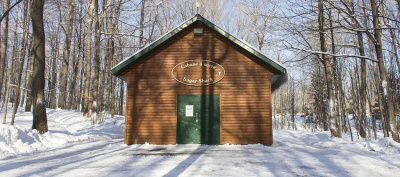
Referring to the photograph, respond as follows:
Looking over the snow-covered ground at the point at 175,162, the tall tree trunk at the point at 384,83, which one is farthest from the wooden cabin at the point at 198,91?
the tall tree trunk at the point at 384,83

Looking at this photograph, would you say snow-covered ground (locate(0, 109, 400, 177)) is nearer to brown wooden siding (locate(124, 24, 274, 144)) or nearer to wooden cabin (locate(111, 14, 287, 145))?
brown wooden siding (locate(124, 24, 274, 144))

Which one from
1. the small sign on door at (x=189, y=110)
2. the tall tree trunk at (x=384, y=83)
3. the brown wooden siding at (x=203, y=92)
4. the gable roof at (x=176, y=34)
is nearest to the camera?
the tall tree trunk at (x=384, y=83)

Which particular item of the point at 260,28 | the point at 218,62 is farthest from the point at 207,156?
the point at 260,28

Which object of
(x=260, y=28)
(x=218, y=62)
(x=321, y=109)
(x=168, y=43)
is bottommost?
(x=321, y=109)

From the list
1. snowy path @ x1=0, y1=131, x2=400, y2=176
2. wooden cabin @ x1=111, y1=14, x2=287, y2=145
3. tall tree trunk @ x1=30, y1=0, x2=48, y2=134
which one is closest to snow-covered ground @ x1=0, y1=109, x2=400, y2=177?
snowy path @ x1=0, y1=131, x2=400, y2=176

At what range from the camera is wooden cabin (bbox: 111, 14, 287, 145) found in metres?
11.3

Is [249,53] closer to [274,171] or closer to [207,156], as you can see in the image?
[207,156]

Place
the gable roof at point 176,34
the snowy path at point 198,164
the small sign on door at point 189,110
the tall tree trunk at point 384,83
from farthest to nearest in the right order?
the small sign on door at point 189,110 < the gable roof at point 176,34 < the tall tree trunk at point 384,83 < the snowy path at point 198,164

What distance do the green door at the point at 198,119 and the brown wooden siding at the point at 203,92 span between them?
8.9 inches

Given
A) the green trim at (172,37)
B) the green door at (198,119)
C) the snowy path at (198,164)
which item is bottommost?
the snowy path at (198,164)

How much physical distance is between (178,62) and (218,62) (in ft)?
5.57

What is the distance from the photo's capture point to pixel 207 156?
8.24 m

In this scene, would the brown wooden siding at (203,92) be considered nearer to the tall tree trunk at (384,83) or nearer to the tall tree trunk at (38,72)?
the tall tree trunk at (38,72)

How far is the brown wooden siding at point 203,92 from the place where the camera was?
11.3 m
